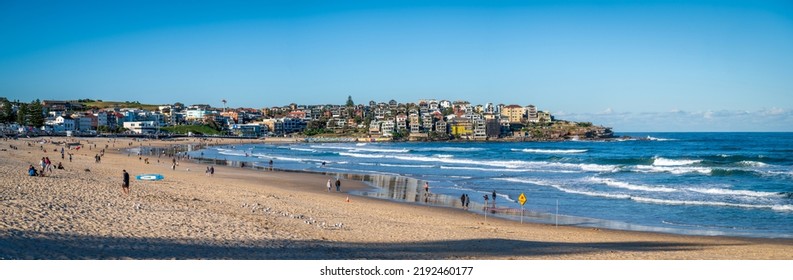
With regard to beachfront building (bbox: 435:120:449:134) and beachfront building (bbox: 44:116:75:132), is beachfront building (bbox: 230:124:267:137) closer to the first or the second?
beachfront building (bbox: 44:116:75:132)

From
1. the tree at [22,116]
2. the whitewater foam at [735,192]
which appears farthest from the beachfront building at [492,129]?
the whitewater foam at [735,192]

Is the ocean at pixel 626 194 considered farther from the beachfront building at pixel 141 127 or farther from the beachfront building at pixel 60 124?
the beachfront building at pixel 141 127

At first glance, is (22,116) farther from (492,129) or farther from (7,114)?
(492,129)

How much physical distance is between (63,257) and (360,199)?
17488 mm

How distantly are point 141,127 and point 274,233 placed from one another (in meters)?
130

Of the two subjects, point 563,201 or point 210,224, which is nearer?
point 210,224

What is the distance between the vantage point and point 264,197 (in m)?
20.9

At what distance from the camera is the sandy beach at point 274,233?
27.3ft

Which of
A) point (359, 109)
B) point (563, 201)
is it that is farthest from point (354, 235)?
point (359, 109)

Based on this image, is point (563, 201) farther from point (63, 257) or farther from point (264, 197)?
point (63, 257)

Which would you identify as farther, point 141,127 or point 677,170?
point 141,127

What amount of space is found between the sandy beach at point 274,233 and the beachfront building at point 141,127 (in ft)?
387

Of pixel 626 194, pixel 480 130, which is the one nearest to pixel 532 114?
pixel 480 130

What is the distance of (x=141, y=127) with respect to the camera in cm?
13100
